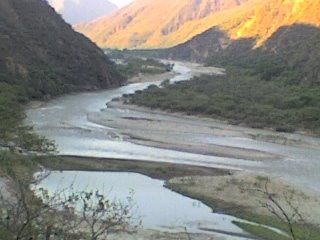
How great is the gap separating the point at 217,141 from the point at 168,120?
626 inches

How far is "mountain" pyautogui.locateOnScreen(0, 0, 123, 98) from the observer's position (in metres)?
85.8

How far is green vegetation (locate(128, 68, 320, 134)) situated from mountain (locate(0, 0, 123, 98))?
11977 millimetres

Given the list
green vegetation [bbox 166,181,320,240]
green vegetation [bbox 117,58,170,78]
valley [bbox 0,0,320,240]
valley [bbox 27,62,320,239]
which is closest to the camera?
valley [bbox 0,0,320,240]

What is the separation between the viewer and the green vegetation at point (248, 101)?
67.5m

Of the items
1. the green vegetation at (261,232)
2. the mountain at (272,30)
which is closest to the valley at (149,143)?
the green vegetation at (261,232)

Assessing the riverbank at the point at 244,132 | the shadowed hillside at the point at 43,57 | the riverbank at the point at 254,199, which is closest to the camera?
the riverbank at the point at 254,199

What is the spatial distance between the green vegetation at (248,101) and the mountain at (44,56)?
12.0 meters

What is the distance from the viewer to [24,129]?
76.3ft

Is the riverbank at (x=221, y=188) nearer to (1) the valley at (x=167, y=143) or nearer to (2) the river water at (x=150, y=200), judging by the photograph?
(1) the valley at (x=167, y=143)

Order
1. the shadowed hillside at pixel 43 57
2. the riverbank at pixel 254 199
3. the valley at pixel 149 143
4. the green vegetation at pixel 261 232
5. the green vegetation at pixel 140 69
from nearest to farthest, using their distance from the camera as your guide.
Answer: the valley at pixel 149 143, the green vegetation at pixel 261 232, the riverbank at pixel 254 199, the shadowed hillside at pixel 43 57, the green vegetation at pixel 140 69

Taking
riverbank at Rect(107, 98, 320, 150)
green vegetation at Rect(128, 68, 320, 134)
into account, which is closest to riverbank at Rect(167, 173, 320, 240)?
riverbank at Rect(107, 98, 320, 150)

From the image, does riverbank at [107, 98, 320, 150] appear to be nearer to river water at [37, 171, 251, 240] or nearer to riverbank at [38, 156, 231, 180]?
riverbank at [38, 156, 231, 180]

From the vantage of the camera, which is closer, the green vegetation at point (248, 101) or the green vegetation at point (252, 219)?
the green vegetation at point (252, 219)

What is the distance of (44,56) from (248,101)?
35.6 metres
